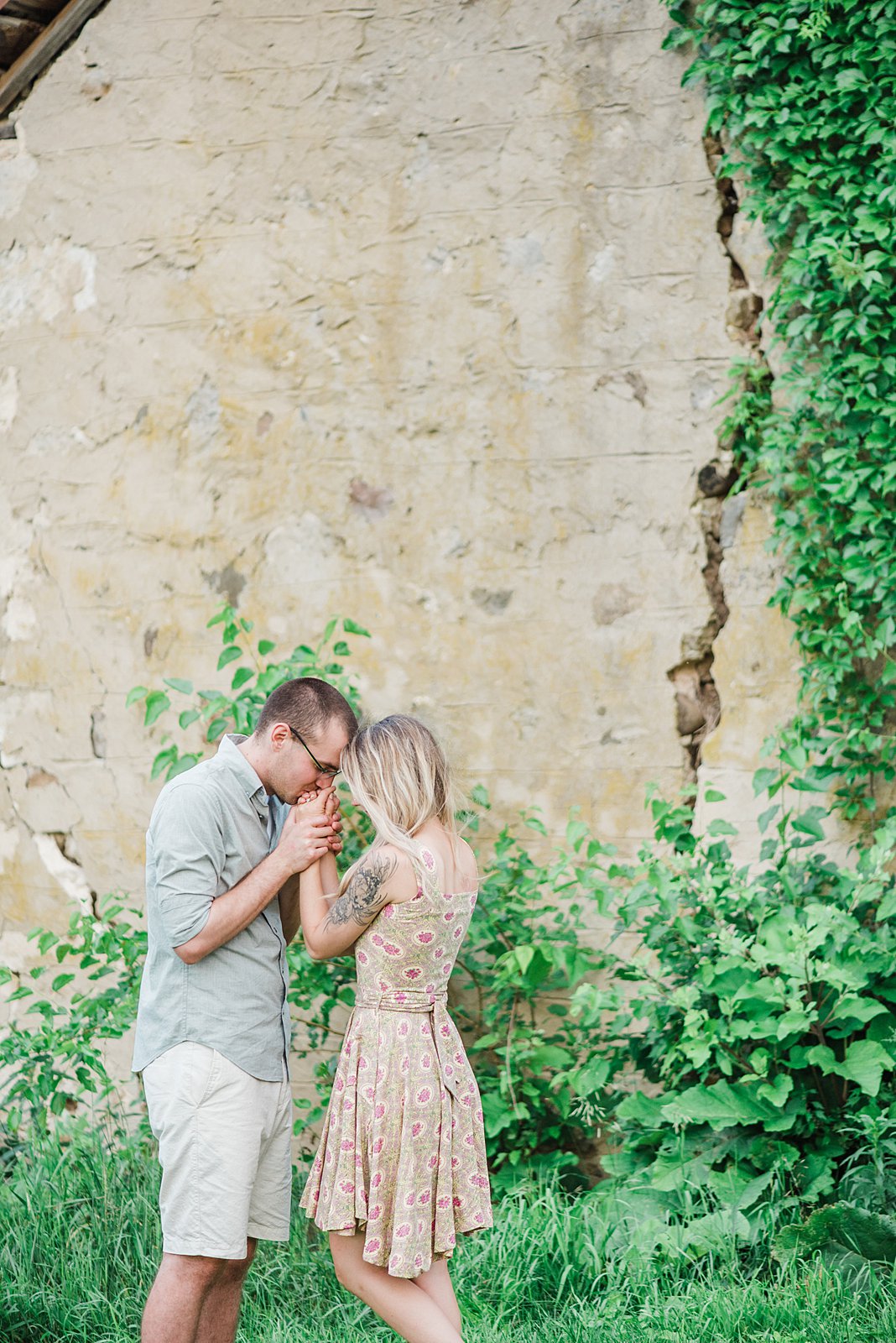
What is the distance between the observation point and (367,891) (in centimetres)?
261

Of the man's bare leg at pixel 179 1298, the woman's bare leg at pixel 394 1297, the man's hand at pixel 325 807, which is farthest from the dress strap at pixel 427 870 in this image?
the man's bare leg at pixel 179 1298

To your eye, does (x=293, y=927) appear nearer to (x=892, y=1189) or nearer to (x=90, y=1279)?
(x=90, y=1279)

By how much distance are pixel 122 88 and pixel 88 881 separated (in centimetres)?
299

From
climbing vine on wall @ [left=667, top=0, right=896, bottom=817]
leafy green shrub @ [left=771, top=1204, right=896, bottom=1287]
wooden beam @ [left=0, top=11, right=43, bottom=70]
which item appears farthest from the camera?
wooden beam @ [left=0, top=11, right=43, bottom=70]

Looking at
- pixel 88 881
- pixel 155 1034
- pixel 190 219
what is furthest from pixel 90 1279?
pixel 190 219

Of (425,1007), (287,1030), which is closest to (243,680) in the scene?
(287,1030)

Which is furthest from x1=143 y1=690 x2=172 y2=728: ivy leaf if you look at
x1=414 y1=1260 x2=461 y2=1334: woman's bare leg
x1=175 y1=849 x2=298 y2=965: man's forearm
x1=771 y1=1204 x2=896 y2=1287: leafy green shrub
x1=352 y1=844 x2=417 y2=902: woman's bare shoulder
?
x1=771 y1=1204 x2=896 y2=1287: leafy green shrub

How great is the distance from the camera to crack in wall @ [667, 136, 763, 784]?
387 cm

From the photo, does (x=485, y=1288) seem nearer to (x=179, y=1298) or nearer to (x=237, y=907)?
(x=179, y=1298)

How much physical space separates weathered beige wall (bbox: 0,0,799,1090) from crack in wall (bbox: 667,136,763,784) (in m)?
0.04

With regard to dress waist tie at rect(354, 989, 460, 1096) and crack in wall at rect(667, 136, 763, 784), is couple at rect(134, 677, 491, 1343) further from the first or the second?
crack in wall at rect(667, 136, 763, 784)

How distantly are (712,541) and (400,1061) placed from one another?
6.89ft

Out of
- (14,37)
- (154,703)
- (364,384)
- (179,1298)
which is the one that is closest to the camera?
(179,1298)

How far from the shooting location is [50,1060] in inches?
148
